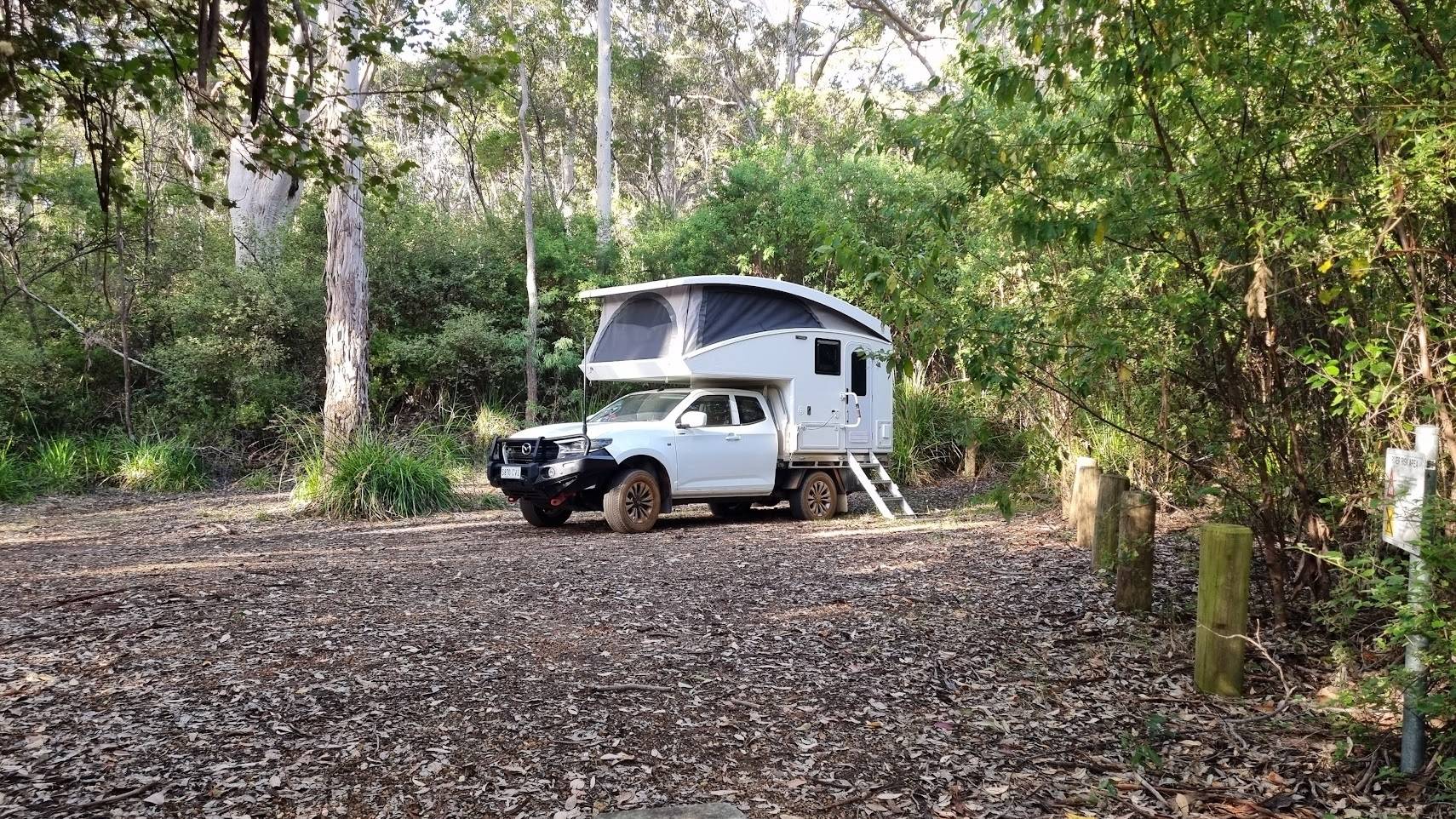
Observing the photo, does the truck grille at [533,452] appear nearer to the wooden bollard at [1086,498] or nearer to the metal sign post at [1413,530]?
the wooden bollard at [1086,498]

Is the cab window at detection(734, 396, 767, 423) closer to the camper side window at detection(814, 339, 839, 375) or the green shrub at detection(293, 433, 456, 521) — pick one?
the camper side window at detection(814, 339, 839, 375)

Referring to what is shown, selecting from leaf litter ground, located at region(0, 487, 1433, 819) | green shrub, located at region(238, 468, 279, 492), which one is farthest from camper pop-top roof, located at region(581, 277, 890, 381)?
green shrub, located at region(238, 468, 279, 492)

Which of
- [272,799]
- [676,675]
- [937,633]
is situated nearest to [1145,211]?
[937,633]

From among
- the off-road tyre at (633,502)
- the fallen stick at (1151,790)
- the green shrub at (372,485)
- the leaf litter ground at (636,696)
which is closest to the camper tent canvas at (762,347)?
the off-road tyre at (633,502)

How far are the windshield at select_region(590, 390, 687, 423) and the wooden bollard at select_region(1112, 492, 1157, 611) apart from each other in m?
5.89

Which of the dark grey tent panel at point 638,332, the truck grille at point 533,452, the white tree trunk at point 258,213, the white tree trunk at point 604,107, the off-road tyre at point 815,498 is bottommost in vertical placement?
the off-road tyre at point 815,498

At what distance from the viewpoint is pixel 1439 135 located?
135 inches

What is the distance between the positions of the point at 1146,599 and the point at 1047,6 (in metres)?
3.55

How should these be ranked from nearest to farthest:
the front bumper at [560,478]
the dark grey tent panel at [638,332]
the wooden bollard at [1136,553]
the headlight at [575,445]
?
the wooden bollard at [1136,553] < the front bumper at [560,478] < the headlight at [575,445] < the dark grey tent panel at [638,332]

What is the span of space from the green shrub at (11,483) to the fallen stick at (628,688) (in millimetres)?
11567

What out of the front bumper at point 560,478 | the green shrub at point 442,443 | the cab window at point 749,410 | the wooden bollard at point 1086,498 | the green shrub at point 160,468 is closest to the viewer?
the wooden bollard at point 1086,498

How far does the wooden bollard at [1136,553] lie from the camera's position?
591 cm

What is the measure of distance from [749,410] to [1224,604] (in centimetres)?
755

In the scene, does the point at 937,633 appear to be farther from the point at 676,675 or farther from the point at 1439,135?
the point at 1439,135
